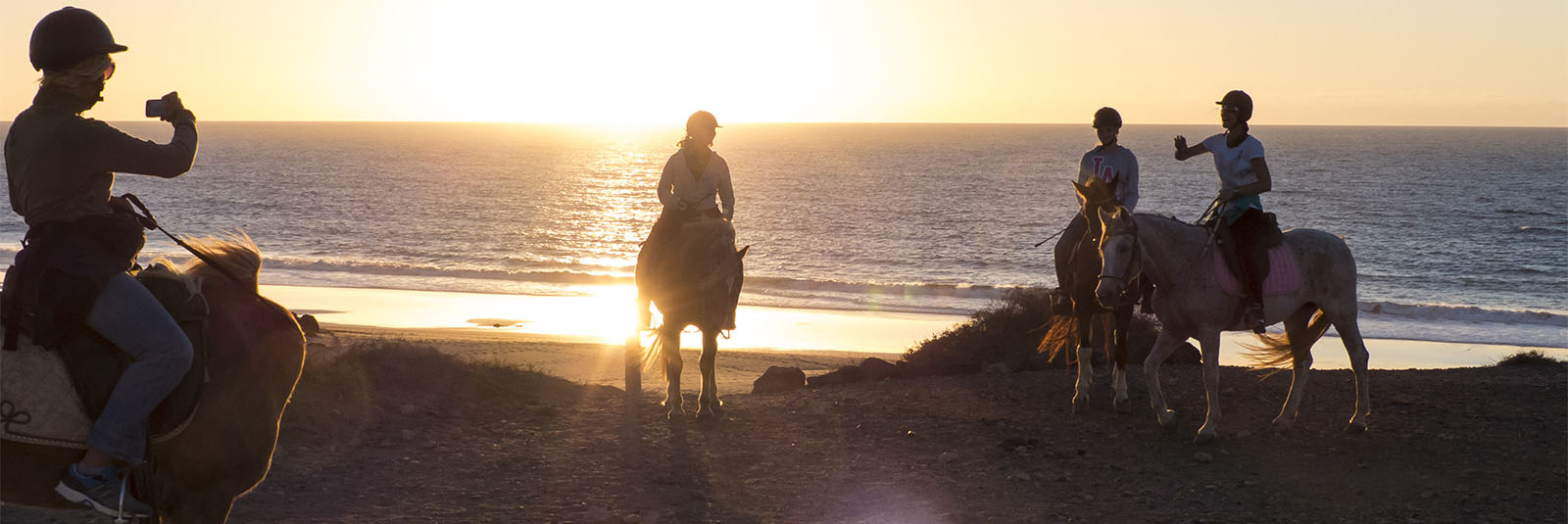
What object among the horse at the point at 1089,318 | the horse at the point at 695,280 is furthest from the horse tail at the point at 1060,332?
the horse at the point at 695,280

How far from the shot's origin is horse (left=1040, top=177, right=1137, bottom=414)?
913 cm

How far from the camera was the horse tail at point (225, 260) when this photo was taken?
5.05 metres

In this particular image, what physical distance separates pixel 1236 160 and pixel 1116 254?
151 cm

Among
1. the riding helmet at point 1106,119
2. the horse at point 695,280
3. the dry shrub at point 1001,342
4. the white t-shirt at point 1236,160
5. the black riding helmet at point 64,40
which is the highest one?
the black riding helmet at point 64,40

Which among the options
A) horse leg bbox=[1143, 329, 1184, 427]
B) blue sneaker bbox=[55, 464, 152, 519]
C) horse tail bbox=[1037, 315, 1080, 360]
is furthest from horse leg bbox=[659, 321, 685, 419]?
blue sneaker bbox=[55, 464, 152, 519]

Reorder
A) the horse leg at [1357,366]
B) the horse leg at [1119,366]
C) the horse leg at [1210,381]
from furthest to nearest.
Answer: the horse leg at [1119,366]
the horse leg at [1357,366]
the horse leg at [1210,381]

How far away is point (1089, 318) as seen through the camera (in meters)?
10.5

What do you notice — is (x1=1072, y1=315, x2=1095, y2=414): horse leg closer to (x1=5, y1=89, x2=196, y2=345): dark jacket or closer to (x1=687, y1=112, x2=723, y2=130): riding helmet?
(x1=687, y1=112, x2=723, y2=130): riding helmet

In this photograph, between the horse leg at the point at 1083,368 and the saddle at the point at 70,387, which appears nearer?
the saddle at the point at 70,387

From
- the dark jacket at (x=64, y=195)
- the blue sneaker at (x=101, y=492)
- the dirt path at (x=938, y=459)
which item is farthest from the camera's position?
the dirt path at (x=938, y=459)

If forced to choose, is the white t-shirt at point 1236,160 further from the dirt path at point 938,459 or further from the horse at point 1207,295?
the dirt path at point 938,459

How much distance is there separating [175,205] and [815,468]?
7539 centimetres

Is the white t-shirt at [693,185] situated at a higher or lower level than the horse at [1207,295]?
higher

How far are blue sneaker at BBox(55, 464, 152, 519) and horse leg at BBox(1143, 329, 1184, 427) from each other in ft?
24.0
